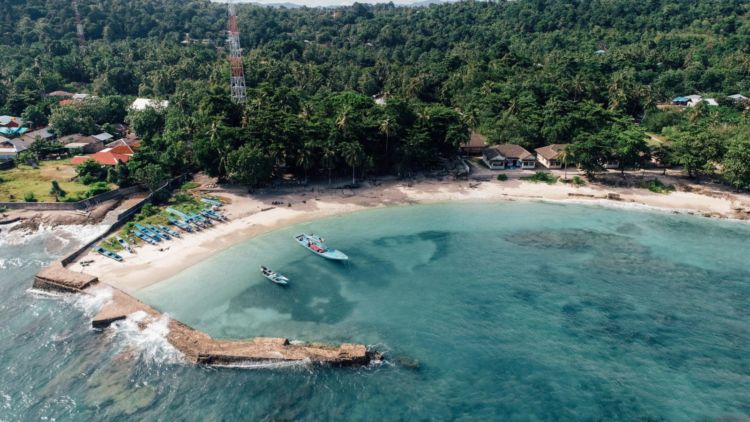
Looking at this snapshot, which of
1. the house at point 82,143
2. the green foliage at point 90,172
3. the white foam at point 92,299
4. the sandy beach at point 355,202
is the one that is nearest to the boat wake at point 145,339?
the white foam at point 92,299

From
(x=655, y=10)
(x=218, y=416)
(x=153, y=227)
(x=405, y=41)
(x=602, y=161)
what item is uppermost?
(x=655, y=10)

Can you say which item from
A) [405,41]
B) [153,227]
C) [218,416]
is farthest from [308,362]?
[405,41]

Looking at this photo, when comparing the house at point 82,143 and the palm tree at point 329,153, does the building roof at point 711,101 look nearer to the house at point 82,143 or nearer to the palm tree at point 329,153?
the palm tree at point 329,153

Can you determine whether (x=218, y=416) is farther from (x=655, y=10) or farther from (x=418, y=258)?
(x=655, y=10)

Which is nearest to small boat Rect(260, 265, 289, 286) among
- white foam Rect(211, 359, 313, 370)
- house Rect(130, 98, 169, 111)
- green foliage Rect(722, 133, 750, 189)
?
white foam Rect(211, 359, 313, 370)

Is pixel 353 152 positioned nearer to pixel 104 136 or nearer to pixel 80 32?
pixel 104 136

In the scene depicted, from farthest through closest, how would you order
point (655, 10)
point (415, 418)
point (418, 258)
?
point (655, 10), point (418, 258), point (415, 418)

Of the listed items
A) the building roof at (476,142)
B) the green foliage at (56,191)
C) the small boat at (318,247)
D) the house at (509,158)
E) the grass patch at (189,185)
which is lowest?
the small boat at (318,247)
